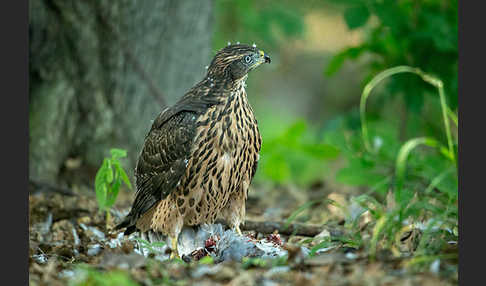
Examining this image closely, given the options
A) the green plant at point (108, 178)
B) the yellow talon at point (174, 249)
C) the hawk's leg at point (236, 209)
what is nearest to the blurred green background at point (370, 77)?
the hawk's leg at point (236, 209)

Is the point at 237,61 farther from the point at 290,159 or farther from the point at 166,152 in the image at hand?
the point at 290,159

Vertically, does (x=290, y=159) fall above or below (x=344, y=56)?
below

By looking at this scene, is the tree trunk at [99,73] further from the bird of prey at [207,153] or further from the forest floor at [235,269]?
the bird of prey at [207,153]

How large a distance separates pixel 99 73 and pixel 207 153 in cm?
233

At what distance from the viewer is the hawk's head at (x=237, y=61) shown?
446 cm

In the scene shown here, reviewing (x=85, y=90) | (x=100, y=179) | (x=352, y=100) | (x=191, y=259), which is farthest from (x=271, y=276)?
(x=352, y=100)

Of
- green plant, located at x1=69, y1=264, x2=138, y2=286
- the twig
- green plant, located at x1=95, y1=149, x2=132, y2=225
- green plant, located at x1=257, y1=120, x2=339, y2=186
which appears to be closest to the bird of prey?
green plant, located at x1=95, y1=149, x2=132, y2=225

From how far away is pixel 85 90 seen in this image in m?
6.24

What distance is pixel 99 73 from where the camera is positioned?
627cm

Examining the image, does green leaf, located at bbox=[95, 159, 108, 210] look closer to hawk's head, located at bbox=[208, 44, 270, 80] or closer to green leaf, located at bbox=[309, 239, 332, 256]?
hawk's head, located at bbox=[208, 44, 270, 80]

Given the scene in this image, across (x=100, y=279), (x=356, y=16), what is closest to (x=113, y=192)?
(x=100, y=279)

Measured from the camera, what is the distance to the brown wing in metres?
4.43

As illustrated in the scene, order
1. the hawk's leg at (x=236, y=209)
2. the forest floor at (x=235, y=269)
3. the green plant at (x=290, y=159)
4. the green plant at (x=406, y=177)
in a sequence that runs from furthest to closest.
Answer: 1. the green plant at (x=290, y=159)
2. the hawk's leg at (x=236, y=209)
3. the green plant at (x=406, y=177)
4. the forest floor at (x=235, y=269)

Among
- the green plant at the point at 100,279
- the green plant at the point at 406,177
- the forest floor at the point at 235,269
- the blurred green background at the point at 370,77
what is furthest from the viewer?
the blurred green background at the point at 370,77
